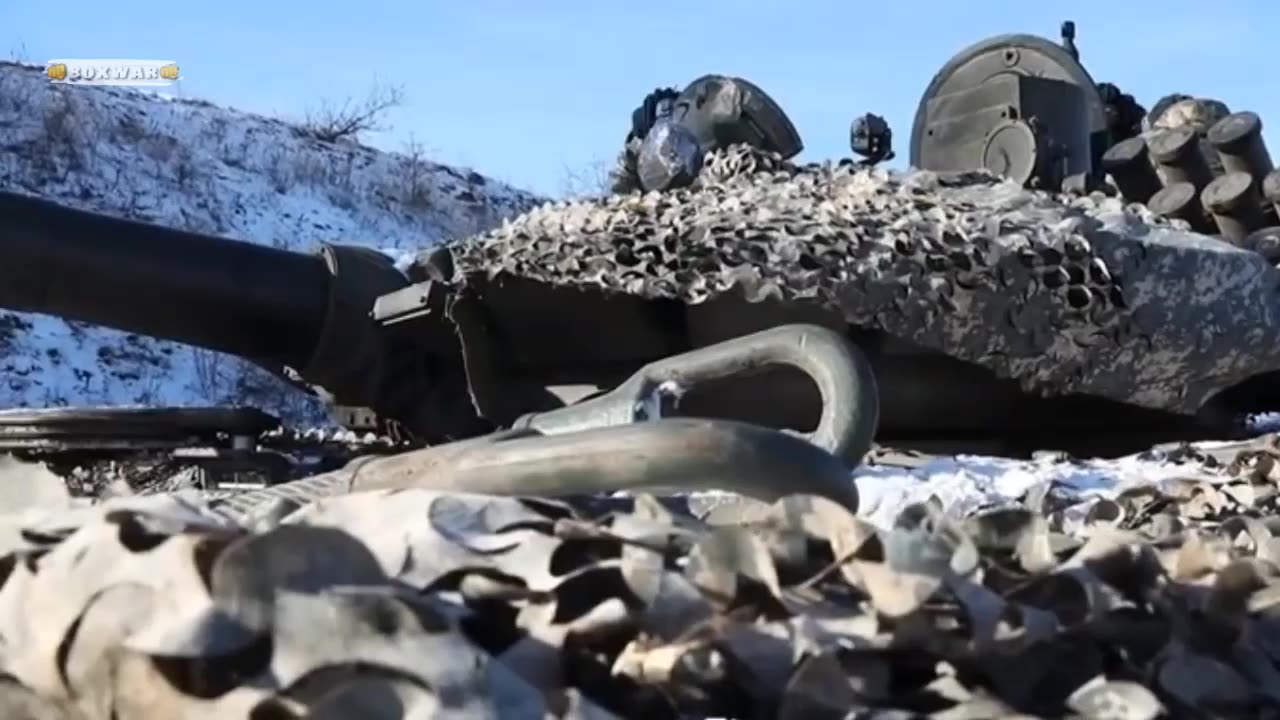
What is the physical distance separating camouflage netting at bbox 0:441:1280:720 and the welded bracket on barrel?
15.3 inches

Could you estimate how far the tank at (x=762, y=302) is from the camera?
2.83m

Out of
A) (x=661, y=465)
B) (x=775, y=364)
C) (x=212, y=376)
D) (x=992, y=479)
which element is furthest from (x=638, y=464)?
(x=212, y=376)

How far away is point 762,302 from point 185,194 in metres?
17.1

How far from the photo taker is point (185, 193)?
63.0 ft

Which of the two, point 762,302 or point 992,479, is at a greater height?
point 762,302

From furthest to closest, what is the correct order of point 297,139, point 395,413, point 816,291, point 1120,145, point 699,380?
point 297,139 → point 1120,145 → point 395,413 → point 816,291 → point 699,380

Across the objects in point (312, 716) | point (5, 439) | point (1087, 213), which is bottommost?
point (5, 439)

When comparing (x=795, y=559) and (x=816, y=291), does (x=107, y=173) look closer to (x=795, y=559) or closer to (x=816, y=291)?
(x=816, y=291)

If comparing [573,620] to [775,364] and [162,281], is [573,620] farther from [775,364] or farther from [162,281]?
[162,281]

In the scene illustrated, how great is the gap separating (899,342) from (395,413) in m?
1.09

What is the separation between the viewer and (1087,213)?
3.05 meters

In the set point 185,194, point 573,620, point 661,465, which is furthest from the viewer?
point 185,194

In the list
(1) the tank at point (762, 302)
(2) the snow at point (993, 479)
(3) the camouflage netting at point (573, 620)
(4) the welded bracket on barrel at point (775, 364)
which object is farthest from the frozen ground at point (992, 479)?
(3) the camouflage netting at point (573, 620)

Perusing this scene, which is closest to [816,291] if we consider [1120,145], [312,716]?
[312,716]
